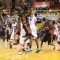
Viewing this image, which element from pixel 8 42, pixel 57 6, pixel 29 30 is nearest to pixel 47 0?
pixel 57 6

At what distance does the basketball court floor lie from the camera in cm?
776

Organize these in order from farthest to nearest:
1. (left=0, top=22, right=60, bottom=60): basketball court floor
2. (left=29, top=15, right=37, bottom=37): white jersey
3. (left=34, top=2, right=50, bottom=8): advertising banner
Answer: (left=34, top=2, right=50, bottom=8): advertising banner
(left=29, top=15, right=37, bottom=37): white jersey
(left=0, top=22, right=60, bottom=60): basketball court floor

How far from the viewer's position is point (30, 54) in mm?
7941

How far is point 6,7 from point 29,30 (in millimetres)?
700

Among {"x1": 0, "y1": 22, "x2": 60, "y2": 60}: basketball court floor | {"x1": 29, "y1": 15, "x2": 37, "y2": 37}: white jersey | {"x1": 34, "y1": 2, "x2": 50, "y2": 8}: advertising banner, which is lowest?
{"x1": 0, "y1": 22, "x2": 60, "y2": 60}: basketball court floor

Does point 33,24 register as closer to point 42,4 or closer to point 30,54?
point 42,4

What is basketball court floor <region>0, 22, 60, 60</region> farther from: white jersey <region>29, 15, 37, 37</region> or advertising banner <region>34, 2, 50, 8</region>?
advertising banner <region>34, 2, 50, 8</region>

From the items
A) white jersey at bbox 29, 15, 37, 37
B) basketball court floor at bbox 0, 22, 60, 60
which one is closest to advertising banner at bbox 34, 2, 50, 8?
white jersey at bbox 29, 15, 37, 37

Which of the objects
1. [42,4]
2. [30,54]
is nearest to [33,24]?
[42,4]

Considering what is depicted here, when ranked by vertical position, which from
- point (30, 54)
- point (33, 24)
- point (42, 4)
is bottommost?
point (30, 54)

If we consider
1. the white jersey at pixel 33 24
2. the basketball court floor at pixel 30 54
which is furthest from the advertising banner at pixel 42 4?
the basketball court floor at pixel 30 54

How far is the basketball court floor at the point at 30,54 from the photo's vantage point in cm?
776

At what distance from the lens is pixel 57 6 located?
26.3 feet

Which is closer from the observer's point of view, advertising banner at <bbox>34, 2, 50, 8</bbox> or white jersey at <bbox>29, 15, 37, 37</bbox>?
white jersey at <bbox>29, 15, 37, 37</bbox>
